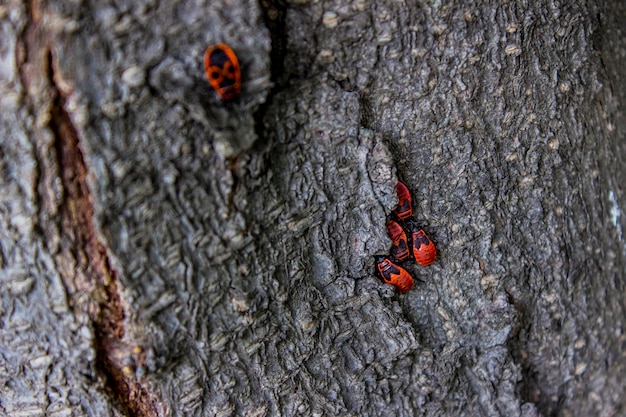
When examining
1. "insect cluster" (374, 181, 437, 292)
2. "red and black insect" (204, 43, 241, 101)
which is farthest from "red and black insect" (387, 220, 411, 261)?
"red and black insect" (204, 43, 241, 101)

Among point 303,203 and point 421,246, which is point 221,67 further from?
point 421,246

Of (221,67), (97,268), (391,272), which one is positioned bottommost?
(391,272)

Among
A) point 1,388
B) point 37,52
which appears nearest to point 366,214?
point 37,52

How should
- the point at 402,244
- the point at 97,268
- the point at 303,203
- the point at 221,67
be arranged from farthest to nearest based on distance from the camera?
the point at 402,244, the point at 303,203, the point at 97,268, the point at 221,67

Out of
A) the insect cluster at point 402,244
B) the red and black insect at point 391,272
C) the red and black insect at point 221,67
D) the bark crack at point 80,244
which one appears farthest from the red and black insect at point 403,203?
the bark crack at point 80,244

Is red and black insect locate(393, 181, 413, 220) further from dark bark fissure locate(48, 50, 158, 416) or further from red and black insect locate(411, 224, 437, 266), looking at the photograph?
dark bark fissure locate(48, 50, 158, 416)

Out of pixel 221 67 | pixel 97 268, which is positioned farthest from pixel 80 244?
pixel 221 67

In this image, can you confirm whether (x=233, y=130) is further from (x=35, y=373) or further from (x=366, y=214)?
(x=35, y=373)
